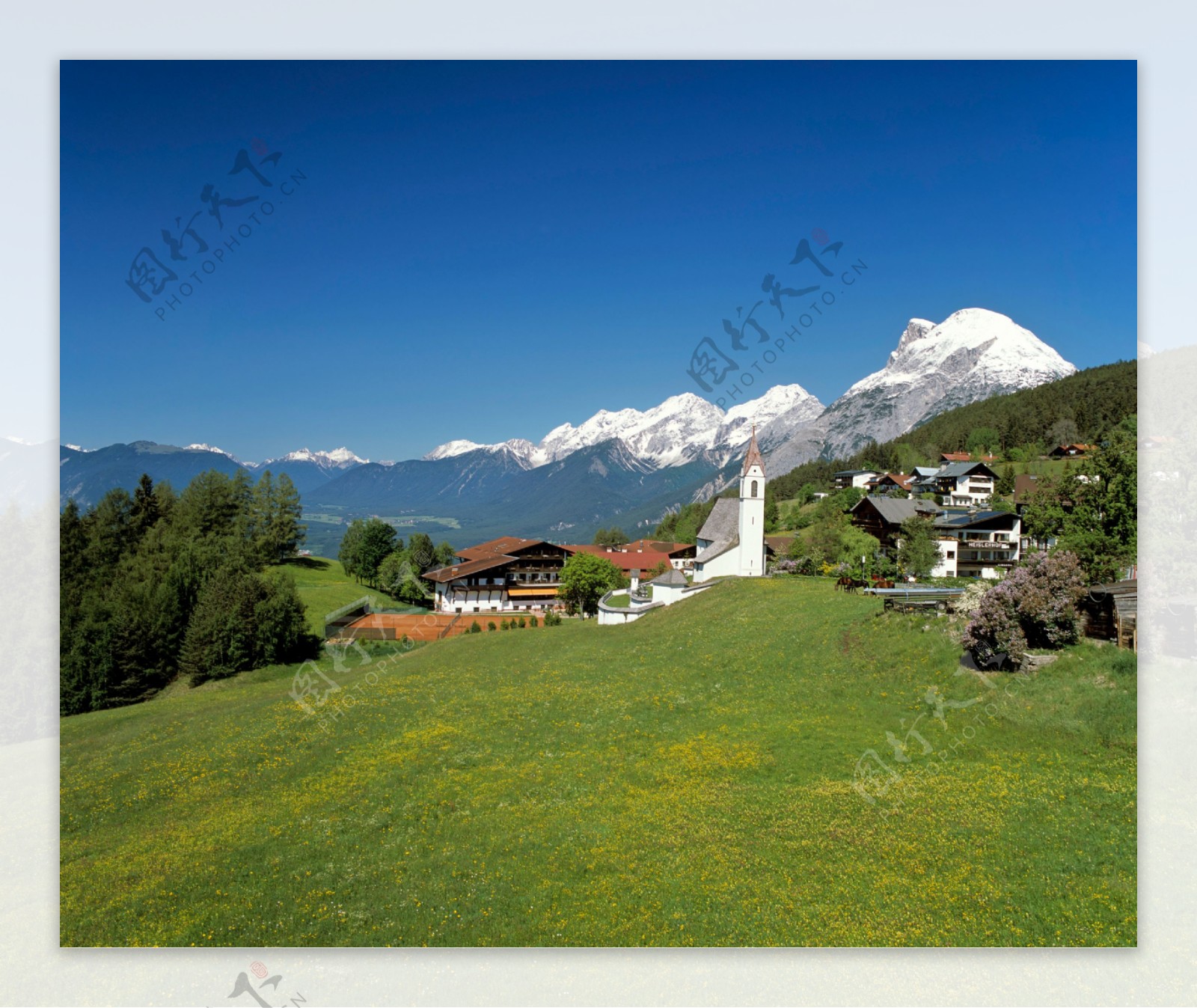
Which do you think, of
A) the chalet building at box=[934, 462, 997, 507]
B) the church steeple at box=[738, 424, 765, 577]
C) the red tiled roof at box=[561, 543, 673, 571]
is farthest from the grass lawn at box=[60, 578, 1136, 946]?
the chalet building at box=[934, 462, 997, 507]

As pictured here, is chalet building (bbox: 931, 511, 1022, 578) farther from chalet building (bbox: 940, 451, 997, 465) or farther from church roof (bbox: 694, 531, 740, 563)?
chalet building (bbox: 940, 451, 997, 465)

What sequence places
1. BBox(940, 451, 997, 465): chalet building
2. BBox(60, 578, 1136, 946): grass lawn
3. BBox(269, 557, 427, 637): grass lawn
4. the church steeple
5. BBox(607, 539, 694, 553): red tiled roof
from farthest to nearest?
BBox(940, 451, 997, 465): chalet building, BBox(607, 539, 694, 553): red tiled roof, BBox(269, 557, 427, 637): grass lawn, the church steeple, BBox(60, 578, 1136, 946): grass lawn

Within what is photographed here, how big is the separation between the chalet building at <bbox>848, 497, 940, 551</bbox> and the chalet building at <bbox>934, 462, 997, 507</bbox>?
2322 cm

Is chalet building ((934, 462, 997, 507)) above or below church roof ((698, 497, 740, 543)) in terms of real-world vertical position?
above

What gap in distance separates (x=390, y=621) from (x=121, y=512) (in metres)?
22.7

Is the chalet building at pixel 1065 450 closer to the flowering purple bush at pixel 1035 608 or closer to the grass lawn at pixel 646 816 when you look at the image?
the flowering purple bush at pixel 1035 608

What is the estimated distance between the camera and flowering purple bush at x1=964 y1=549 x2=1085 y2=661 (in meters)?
15.1

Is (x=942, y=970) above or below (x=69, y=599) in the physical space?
below

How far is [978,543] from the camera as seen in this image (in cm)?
4772

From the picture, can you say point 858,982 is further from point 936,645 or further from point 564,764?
point 936,645

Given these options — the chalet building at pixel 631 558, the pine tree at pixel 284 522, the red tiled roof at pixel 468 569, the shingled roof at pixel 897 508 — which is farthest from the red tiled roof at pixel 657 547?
the pine tree at pixel 284 522

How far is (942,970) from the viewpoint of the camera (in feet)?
28.6

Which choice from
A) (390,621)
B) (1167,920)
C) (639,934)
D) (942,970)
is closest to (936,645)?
(1167,920)

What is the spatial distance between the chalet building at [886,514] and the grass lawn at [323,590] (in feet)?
143
